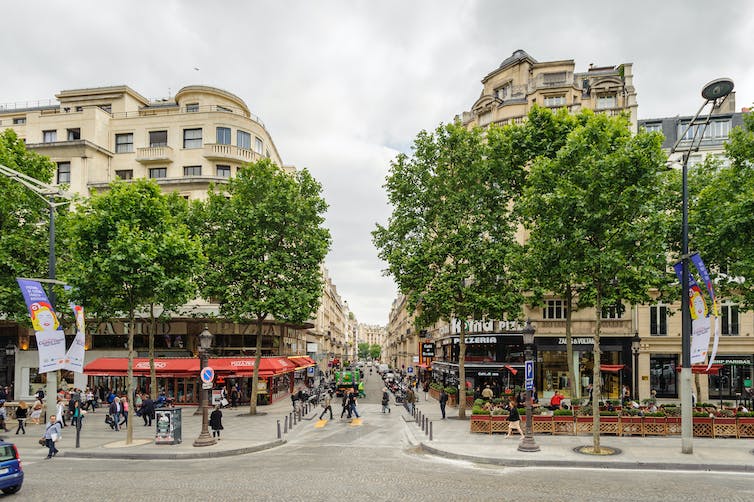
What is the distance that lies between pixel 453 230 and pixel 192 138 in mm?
25220

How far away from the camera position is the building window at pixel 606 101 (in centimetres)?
4841

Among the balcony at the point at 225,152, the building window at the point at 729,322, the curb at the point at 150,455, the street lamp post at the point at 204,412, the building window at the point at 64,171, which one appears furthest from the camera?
the balcony at the point at 225,152

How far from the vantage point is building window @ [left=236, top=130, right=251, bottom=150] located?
44.9m

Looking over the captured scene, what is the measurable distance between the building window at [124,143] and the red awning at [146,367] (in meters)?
17.9

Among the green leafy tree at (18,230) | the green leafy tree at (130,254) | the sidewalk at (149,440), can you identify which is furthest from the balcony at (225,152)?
the sidewalk at (149,440)

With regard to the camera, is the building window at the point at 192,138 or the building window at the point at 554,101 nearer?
the building window at the point at 192,138

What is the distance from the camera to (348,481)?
15.2 metres

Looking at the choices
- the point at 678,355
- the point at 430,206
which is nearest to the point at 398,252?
the point at 430,206

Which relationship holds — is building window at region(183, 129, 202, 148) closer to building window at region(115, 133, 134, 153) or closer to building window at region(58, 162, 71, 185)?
building window at region(115, 133, 134, 153)

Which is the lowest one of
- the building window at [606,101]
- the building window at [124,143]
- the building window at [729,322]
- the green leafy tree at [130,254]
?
the building window at [729,322]

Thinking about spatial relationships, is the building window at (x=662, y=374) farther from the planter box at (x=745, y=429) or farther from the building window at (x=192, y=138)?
the building window at (x=192, y=138)

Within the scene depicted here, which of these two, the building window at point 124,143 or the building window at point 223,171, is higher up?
the building window at point 124,143

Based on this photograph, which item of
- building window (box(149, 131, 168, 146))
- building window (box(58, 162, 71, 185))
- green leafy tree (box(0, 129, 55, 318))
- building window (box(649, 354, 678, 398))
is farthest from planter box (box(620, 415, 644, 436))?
building window (box(58, 162, 71, 185))

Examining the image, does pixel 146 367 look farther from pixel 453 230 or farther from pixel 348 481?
pixel 348 481
